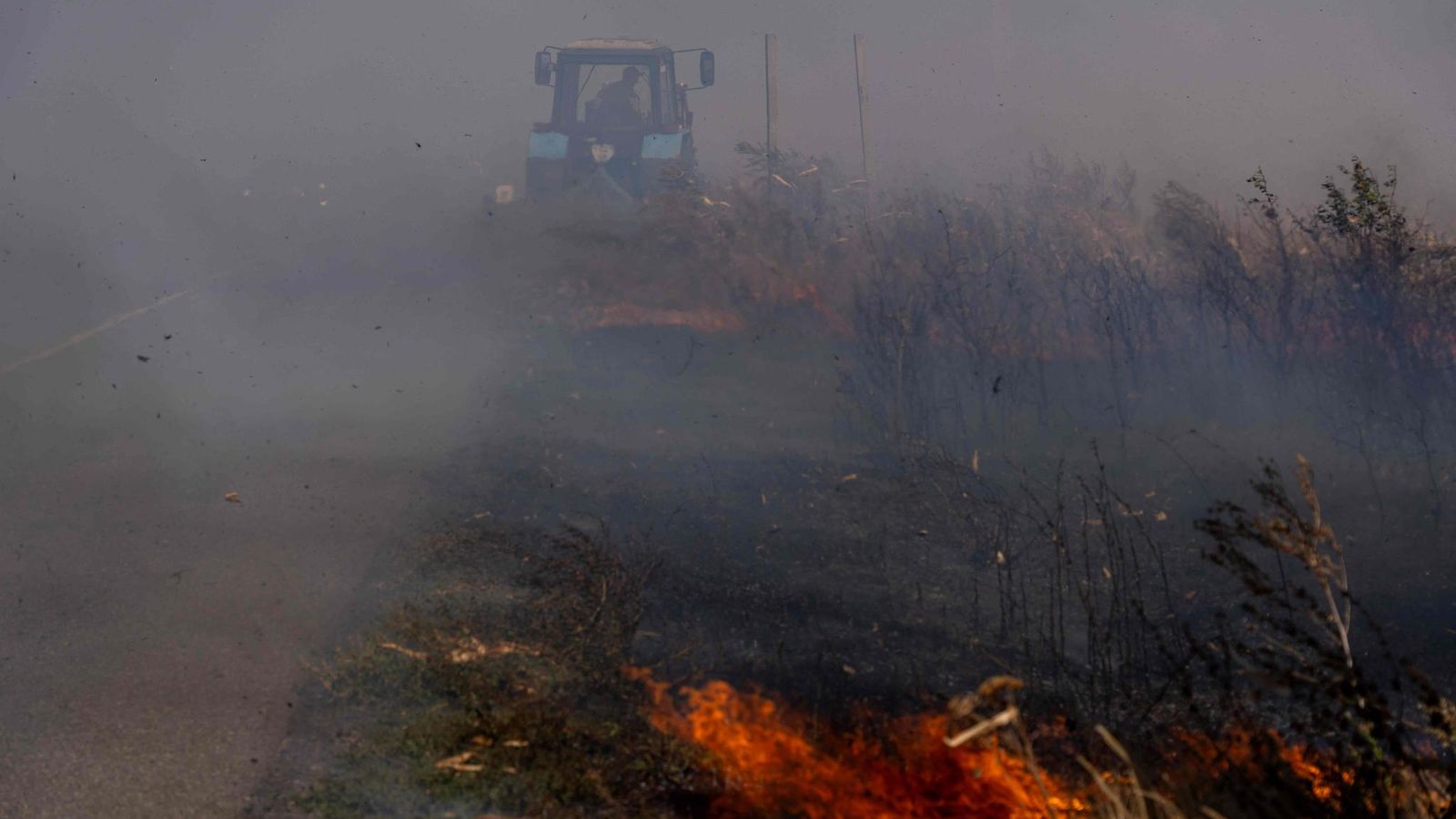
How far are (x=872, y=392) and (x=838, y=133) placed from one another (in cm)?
2342

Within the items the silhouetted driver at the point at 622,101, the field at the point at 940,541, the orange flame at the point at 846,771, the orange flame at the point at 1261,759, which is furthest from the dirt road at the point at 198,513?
the silhouetted driver at the point at 622,101

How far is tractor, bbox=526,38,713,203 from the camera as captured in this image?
18.6 meters

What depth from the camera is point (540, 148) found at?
1886 centimetres

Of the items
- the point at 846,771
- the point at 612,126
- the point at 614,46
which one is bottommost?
the point at 846,771

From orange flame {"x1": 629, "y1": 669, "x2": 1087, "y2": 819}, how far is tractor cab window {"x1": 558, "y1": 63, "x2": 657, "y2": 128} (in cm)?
1553

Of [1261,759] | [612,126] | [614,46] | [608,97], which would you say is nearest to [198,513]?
[1261,759]

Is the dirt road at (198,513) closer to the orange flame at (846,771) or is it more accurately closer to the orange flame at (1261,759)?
the orange flame at (846,771)

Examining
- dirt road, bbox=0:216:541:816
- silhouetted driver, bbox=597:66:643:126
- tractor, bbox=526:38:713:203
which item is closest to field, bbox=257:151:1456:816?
dirt road, bbox=0:216:541:816

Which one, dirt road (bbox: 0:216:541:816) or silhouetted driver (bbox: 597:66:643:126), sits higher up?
silhouetted driver (bbox: 597:66:643:126)

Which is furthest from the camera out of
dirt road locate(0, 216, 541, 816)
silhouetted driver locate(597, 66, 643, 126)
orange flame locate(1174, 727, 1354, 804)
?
silhouetted driver locate(597, 66, 643, 126)

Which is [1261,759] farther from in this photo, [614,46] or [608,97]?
[614,46]

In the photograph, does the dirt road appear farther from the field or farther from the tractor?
the tractor

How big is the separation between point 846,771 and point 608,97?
650 inches

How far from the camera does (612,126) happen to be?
1938 centimetres
